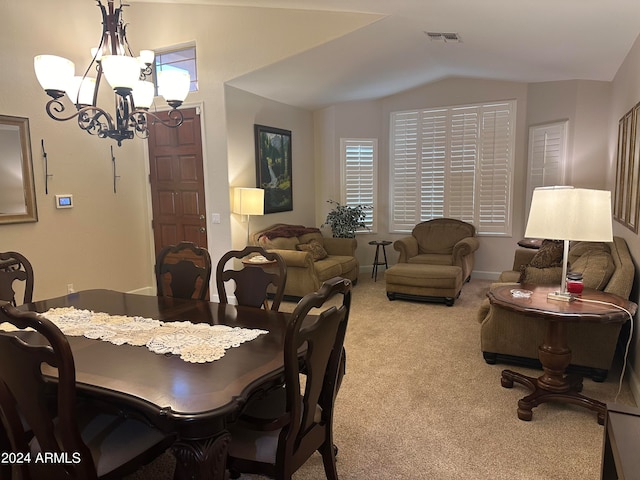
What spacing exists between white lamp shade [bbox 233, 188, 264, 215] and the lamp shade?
3150mm

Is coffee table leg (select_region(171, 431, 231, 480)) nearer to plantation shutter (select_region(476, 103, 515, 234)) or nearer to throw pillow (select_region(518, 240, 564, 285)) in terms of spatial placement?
throw pillow (select_region(518, 240, 564, 285))

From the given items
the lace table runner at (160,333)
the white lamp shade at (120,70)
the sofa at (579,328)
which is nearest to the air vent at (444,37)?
the sofa at (579,328)

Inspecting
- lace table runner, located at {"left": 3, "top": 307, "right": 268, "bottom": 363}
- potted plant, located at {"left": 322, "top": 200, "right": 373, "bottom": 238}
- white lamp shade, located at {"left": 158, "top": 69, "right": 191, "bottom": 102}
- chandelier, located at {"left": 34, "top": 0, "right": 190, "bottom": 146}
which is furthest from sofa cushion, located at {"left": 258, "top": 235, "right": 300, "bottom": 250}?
lace table runner, located at {"left": 3, "top": 307, "right": 268, "bottom": 363}

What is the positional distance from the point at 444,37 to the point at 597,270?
8.72ft

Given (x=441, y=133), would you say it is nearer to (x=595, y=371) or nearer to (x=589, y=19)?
(x=589, y=19)

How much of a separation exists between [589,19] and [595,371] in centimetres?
261

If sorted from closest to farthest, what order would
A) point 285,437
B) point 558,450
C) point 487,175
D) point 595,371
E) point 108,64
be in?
1. point 285,437
2. point 558,450
3. point 108,64
4. point 595,371
5. point 487,175

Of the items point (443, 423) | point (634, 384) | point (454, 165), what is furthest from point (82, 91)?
point (454, 165)

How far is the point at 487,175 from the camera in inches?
243

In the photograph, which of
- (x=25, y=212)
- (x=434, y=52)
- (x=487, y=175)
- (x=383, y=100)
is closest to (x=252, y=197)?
(x=25, y=212)

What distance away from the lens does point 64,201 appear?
4.60 metres

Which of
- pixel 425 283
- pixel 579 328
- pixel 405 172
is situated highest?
pixel 405 172

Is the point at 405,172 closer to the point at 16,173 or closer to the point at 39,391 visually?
the point at 16,173

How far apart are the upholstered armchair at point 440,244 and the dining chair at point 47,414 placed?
182 inches
